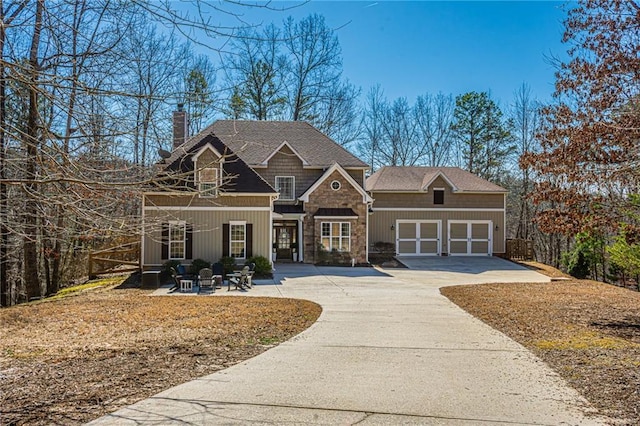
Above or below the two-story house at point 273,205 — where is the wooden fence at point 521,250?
below

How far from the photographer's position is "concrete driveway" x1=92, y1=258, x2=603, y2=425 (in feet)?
15.9

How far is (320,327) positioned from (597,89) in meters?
7.61

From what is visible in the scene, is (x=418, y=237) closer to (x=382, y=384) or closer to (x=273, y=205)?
(x=273, y=205)

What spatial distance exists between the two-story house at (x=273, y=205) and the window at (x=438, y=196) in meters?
5.44

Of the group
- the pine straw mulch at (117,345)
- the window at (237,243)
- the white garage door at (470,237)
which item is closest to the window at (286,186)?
the window at (237,243)

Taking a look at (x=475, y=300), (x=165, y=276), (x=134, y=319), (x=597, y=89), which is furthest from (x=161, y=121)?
(x=165, y=276)

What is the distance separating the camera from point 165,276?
20.0 metres

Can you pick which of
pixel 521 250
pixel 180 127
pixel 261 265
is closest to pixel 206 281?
pixel 261 265

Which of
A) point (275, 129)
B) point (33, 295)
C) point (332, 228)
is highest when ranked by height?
point (275, 129)

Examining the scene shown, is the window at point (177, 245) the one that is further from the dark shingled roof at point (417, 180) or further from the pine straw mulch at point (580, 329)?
the dark shingled roof at point (417, 180)

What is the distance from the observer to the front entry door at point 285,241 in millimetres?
25734

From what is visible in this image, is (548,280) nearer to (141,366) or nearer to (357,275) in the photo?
(357,275)

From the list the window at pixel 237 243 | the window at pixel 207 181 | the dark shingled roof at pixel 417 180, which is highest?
the dark shingled roof at pixel 417 180

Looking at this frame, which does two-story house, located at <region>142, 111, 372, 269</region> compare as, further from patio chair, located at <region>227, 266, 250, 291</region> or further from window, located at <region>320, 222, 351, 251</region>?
patio chair, located at <region>227, 266, 250, 291</region>
